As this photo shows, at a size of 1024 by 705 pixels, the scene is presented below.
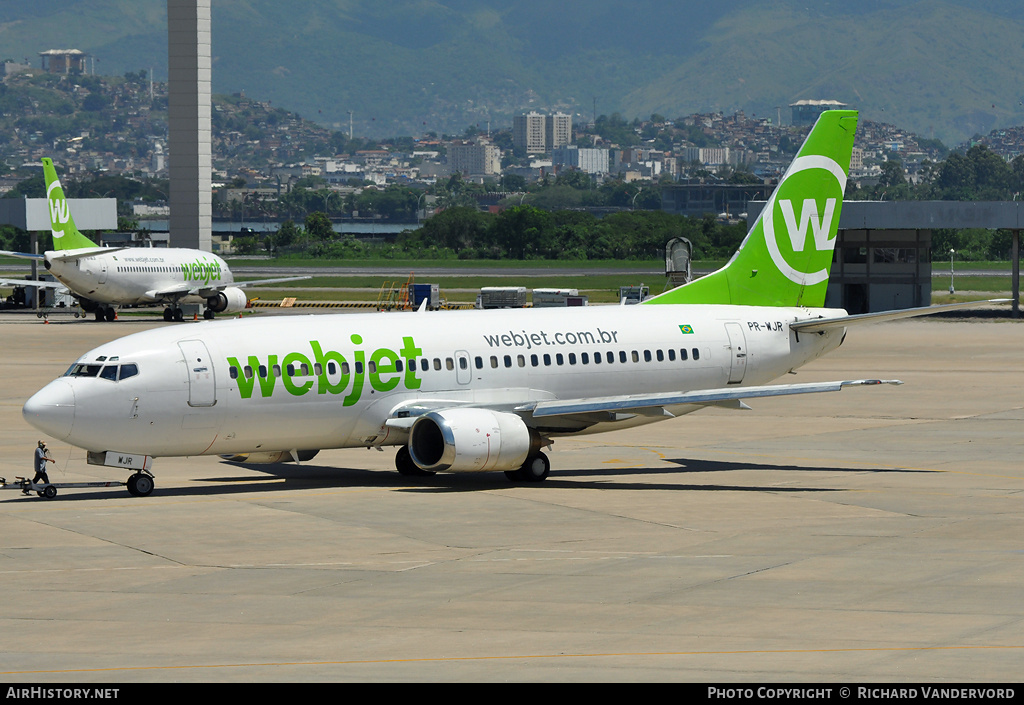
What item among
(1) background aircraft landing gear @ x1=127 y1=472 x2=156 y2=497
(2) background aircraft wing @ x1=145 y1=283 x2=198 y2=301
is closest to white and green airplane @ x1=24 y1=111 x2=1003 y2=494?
(1) background aircraft landing gear @ x1=127 y1=472 x2=156 y2=497

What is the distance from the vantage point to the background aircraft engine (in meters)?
35.0

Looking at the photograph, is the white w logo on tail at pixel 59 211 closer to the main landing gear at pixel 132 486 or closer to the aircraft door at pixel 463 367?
the main landing gear at pixel 132 486

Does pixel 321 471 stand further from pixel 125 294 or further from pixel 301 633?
pixel 125 294

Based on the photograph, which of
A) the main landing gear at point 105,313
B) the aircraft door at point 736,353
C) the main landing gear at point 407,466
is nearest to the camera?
the main landing gear at point 407,466

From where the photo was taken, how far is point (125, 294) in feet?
343

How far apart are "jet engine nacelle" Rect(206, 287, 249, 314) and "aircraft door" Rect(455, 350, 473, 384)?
235 feet

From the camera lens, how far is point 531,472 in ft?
123

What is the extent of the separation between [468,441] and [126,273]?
7423cm

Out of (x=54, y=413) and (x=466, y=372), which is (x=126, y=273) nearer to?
(x=466, y=372)

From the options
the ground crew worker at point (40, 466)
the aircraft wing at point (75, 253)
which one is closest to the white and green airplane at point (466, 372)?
the ground crew worker at point (40, 466)

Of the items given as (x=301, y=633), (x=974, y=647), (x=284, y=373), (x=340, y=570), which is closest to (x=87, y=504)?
(x=284, y=373)

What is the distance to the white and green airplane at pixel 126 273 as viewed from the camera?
10219 cm

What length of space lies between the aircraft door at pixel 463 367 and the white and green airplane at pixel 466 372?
4 centimetres

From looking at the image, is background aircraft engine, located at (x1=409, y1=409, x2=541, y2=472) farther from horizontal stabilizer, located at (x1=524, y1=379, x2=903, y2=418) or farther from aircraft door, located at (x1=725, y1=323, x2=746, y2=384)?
aircraft door, located at (x1=725, y1=323, x2=746, y2=384)
